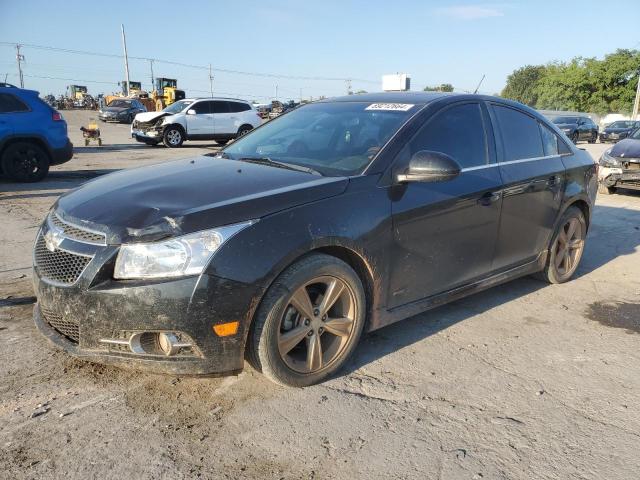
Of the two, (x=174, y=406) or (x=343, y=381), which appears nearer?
(x=174, y=406)

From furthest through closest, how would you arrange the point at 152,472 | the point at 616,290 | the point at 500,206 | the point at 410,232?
the point at 616,290 < the point at 500,206 < the point at 410,232 < the point at 152,472

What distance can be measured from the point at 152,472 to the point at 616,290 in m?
4.47

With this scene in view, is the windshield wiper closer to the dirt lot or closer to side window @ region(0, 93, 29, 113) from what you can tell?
the dirt lot

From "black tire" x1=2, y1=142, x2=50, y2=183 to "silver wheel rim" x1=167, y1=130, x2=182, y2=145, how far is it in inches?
368

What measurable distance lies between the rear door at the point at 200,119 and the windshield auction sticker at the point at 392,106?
56.1ft

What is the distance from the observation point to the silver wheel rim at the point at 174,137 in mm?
19472

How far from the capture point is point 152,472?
90.0 inches

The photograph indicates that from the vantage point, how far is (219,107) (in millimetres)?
20688

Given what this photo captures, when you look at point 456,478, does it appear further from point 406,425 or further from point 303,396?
point 303,396

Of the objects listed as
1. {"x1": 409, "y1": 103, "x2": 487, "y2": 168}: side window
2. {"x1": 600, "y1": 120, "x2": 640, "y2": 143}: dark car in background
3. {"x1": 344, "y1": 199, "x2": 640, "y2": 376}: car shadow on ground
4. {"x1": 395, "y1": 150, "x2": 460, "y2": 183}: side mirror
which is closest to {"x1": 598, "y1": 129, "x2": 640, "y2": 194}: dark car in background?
{"x1": 344, "y1": 199, "x2": 640, "y2": 376}: car shadow on ground

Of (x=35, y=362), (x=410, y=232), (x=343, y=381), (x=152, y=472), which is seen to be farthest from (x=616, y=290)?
(x=35, y=362)

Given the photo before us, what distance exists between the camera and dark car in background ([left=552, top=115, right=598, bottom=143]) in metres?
29.8

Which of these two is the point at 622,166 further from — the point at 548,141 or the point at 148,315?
the point at 148,315

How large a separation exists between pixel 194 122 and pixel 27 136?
10.3m
